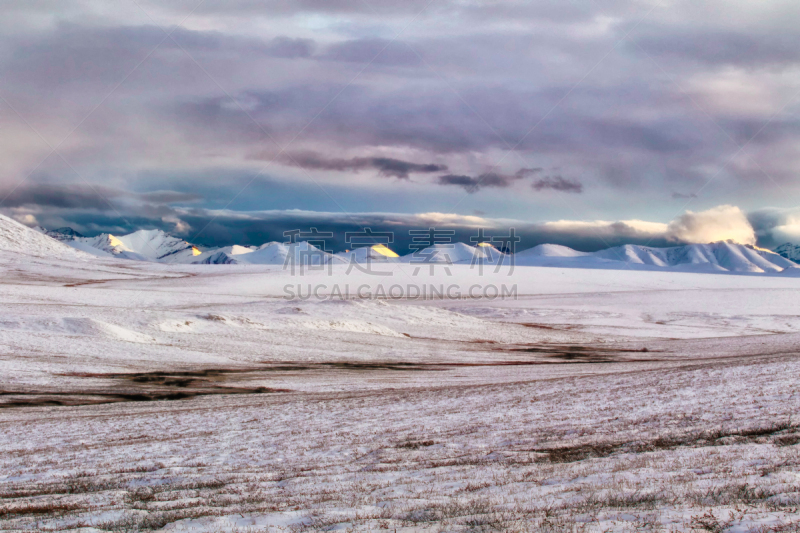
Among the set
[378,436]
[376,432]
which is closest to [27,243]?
[376,432]

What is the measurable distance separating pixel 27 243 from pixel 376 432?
593ft

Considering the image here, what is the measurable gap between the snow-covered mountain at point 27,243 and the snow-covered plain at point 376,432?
454 ft

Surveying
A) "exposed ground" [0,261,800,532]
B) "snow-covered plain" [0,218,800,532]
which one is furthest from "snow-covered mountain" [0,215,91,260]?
"exposed ground" [0,261,800,532]

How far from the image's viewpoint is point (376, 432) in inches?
460

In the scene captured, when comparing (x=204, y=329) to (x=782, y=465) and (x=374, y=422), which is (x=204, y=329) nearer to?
(x=374, y=422)

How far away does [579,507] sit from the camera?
6137mm

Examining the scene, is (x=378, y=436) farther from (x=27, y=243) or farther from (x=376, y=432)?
(x=27, y=243)

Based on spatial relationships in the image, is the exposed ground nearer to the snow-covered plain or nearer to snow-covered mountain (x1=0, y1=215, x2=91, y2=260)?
the snow-covered plain

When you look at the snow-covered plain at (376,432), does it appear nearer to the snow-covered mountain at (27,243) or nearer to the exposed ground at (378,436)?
the exposed ground at (378,436)

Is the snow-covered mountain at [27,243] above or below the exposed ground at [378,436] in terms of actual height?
above

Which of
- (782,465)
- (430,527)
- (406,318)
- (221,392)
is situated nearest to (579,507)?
(430,527)

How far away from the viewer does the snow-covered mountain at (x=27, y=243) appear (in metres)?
150

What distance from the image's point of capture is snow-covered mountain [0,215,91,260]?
15015 cm

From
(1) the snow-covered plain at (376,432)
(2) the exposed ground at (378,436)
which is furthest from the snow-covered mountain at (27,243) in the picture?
(2) the exposed ground at (378,436)
